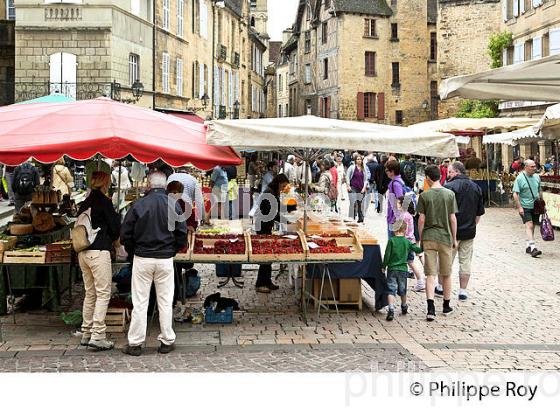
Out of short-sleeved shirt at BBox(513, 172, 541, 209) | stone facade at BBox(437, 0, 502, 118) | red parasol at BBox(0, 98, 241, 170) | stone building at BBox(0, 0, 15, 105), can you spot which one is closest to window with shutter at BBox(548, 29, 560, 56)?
stone facade at BBox(437, 0, 502, 118)

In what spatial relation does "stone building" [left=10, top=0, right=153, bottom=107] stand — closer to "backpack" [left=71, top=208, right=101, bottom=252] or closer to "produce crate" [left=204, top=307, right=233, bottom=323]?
"produce crate" [left=204, top=307, right=233, bottom=323]

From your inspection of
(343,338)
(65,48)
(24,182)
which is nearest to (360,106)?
(65,48)

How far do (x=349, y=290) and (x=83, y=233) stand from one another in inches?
141

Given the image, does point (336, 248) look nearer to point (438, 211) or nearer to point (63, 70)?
point (438, 211)

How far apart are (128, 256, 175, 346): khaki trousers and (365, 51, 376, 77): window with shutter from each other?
46548 mm

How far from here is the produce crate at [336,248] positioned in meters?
8.78

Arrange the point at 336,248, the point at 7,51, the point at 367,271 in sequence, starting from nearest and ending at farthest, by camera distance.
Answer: the point at 336,248 → the point at 367,271 → the point at 7,51

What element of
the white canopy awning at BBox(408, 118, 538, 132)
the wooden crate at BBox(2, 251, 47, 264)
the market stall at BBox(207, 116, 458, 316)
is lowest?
the wooden crate at BBox(2, 251, 47, 264)

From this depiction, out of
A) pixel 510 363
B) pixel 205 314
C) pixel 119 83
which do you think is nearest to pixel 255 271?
pixel 205 314

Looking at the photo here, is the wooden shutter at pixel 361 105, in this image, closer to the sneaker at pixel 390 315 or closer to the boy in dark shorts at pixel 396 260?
the boy in dark shorts at pixel 396 260

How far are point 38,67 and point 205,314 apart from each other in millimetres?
17422

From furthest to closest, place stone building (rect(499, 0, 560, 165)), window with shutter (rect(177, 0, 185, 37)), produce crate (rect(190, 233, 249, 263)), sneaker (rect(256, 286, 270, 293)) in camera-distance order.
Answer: window with shutter (rect(177, 0, 185, 37)) → stone building (rect(499, 0, 560, 165)) → sneaker (rect(256, 286, 270, 293)) → produce crate (rect(190, 233, 249, 263))

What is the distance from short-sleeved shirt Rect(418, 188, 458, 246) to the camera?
895 centimetres

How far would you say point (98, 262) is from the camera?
768 cm
